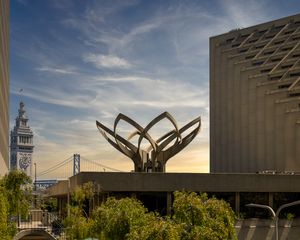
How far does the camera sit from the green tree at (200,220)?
2423 cm

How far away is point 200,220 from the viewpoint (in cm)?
2564

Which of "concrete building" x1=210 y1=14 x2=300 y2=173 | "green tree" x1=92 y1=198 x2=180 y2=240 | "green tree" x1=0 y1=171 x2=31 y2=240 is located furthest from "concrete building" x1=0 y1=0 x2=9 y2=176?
"concrete building" x1=210 y1=14 x2=300 y2=173

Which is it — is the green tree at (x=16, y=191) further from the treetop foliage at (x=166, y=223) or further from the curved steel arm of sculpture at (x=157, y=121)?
the curved steel arm of sculpture at (x=157, y=121)

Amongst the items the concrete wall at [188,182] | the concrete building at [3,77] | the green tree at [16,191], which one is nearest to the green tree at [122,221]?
the green tree at [16,191]

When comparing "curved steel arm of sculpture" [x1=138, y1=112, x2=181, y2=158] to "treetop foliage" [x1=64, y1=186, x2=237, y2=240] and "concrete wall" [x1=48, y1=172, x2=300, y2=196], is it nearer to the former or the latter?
"concrete wall" [x1=48, y1=172, x2=300, y2=196]

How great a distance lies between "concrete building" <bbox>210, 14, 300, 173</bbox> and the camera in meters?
69.2

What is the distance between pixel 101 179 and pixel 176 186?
21.7ft

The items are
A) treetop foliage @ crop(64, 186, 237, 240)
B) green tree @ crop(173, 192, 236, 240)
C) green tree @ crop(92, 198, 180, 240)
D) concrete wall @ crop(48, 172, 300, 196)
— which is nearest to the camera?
treetop foliage @ crop(64, 186, 237, 240)

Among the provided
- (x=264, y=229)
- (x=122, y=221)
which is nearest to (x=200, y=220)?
(x=122, y=221)

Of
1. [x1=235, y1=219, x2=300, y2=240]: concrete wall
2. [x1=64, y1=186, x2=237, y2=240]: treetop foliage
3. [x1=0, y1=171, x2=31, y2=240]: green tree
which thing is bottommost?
[x1=235, y1=219, x2=300, y2=240]: concrete wall

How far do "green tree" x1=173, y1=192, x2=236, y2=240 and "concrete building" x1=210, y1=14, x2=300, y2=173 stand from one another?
42.1m

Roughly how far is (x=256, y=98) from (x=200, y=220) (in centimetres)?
5190

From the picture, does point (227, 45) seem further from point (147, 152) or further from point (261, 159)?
point (147, 152)

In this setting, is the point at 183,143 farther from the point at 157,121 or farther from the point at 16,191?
the point at 16,191
